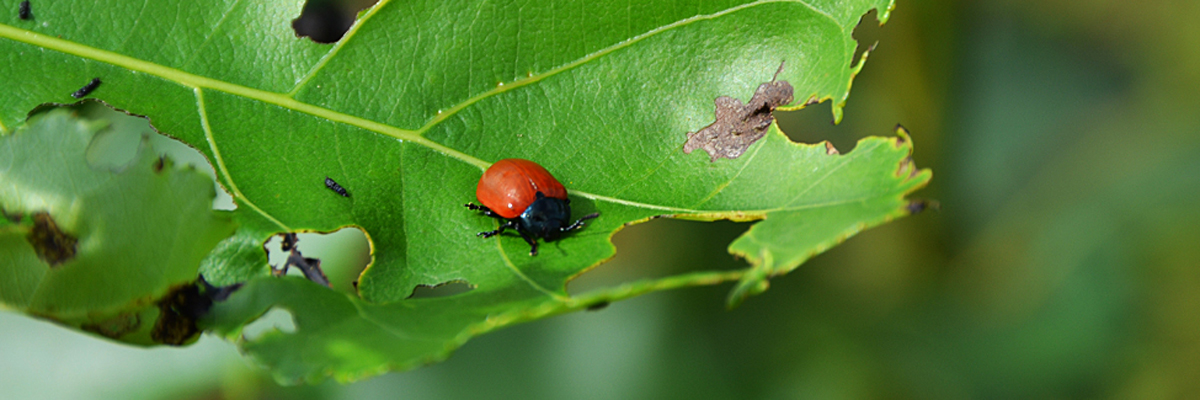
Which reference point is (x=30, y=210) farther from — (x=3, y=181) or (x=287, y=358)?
(x=287, y=358)

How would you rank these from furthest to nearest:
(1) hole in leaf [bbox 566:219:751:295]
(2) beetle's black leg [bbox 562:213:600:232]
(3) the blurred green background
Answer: (1) hole in leaf [bbox 566:219:751:295]
(3) the blurred green background
(2) beetle's black leg [bbox 562:213:600:232]

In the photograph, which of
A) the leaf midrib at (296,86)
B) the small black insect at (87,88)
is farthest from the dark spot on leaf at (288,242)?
the small black insect at (87,88)

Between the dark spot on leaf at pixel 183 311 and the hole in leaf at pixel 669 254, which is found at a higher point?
the hole in leaf at pixel 669 254

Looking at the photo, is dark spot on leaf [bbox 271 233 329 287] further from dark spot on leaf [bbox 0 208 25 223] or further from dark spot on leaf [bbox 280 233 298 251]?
dark spot on leaf [bbox 0 208 25 223]

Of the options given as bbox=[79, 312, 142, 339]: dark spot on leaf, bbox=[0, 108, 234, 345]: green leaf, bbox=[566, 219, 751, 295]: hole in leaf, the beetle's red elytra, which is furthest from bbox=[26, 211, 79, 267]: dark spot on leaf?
bbox=[566, 219, 751, 295]: hole in leaf

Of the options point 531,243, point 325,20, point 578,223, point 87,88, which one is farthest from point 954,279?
point 87,88

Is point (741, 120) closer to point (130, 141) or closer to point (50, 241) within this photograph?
point (50, 241)

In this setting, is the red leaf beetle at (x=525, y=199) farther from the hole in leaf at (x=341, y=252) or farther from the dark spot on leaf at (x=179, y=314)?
the hole in leaf at (x=341, y=252)
